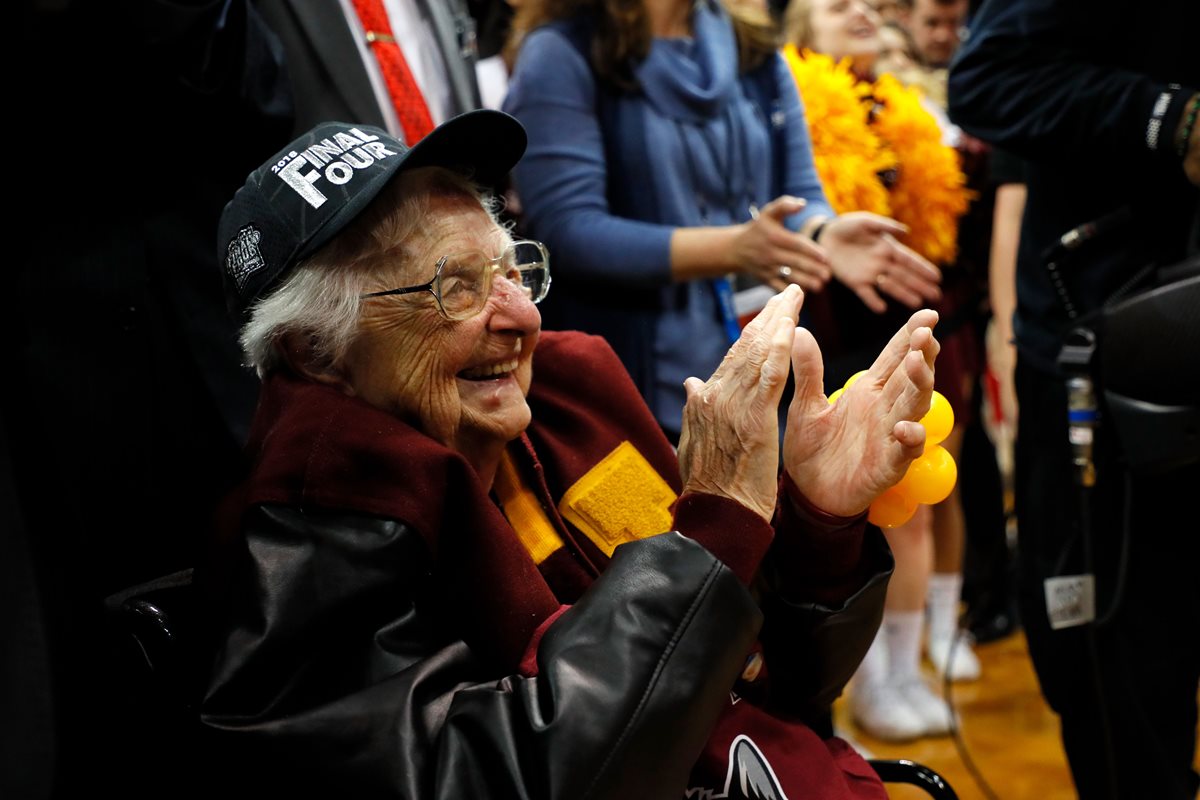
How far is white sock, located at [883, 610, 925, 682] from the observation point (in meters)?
3.25

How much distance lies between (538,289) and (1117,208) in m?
1.11

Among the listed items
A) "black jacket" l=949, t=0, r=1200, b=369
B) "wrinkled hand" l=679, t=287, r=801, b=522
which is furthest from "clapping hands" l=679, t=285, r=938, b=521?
"black jacket" l=949, t=0, r=1200, b=369

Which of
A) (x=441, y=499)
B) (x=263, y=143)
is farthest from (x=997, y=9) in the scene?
(x=441, y=499)

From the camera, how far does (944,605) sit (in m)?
3.63

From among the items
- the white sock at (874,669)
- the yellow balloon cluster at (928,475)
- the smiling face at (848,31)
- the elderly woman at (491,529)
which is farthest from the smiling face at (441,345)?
the smiling face at (848,31)

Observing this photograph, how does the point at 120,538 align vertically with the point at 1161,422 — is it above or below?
above

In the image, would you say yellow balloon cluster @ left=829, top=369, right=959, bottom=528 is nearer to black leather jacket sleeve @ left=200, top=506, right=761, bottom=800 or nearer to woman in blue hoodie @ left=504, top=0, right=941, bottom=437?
black leather jacket sleeve @ left=200, top=506, right=761, bottom=800

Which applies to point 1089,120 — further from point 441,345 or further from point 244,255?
point 244,255

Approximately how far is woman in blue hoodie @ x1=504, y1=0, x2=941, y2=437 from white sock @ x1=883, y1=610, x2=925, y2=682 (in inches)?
44.7

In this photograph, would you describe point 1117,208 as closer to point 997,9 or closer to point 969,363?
point 997,9

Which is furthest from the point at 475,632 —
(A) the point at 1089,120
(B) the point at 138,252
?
(A) the point at 1089,120

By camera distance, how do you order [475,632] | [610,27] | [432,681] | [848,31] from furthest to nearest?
[848,31] < [610,27] < [475,632] < [432,681]

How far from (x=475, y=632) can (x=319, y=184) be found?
0.53m

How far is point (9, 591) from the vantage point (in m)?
1.01
